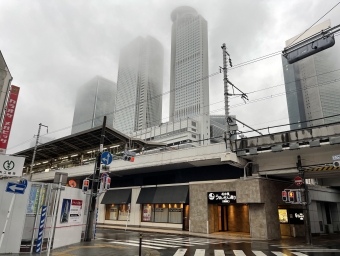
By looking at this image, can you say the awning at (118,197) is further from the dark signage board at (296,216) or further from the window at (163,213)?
the dark signage board at (296,216)

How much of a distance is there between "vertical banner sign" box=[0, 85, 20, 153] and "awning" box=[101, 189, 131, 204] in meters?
16.0

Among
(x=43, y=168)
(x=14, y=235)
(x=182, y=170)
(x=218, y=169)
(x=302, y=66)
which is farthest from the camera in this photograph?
(x=43, y=168)

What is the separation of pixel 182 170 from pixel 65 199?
14.9 meters

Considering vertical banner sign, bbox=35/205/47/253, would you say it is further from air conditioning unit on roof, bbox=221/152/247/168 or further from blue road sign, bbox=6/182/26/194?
air conditioning unit on roof, bbox=221/152/247/168

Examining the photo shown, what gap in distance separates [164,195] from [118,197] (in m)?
8.00

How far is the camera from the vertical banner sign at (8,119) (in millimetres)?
17344

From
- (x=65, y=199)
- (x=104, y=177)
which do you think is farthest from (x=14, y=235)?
(x=104, y=177)

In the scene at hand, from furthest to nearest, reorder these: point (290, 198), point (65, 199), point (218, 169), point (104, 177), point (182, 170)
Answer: point (182, 170) < point (218, 169) < point (290, 198) < point (104, 177) < point (65, 199)

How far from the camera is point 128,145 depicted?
3325 cm

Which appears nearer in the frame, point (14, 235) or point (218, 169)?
point (14, 235)

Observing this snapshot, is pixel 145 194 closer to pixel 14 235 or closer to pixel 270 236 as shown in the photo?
pixel 270 236

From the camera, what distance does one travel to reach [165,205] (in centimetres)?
2705

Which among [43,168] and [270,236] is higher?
[43,168]

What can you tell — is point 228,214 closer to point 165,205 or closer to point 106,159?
point 165,205
